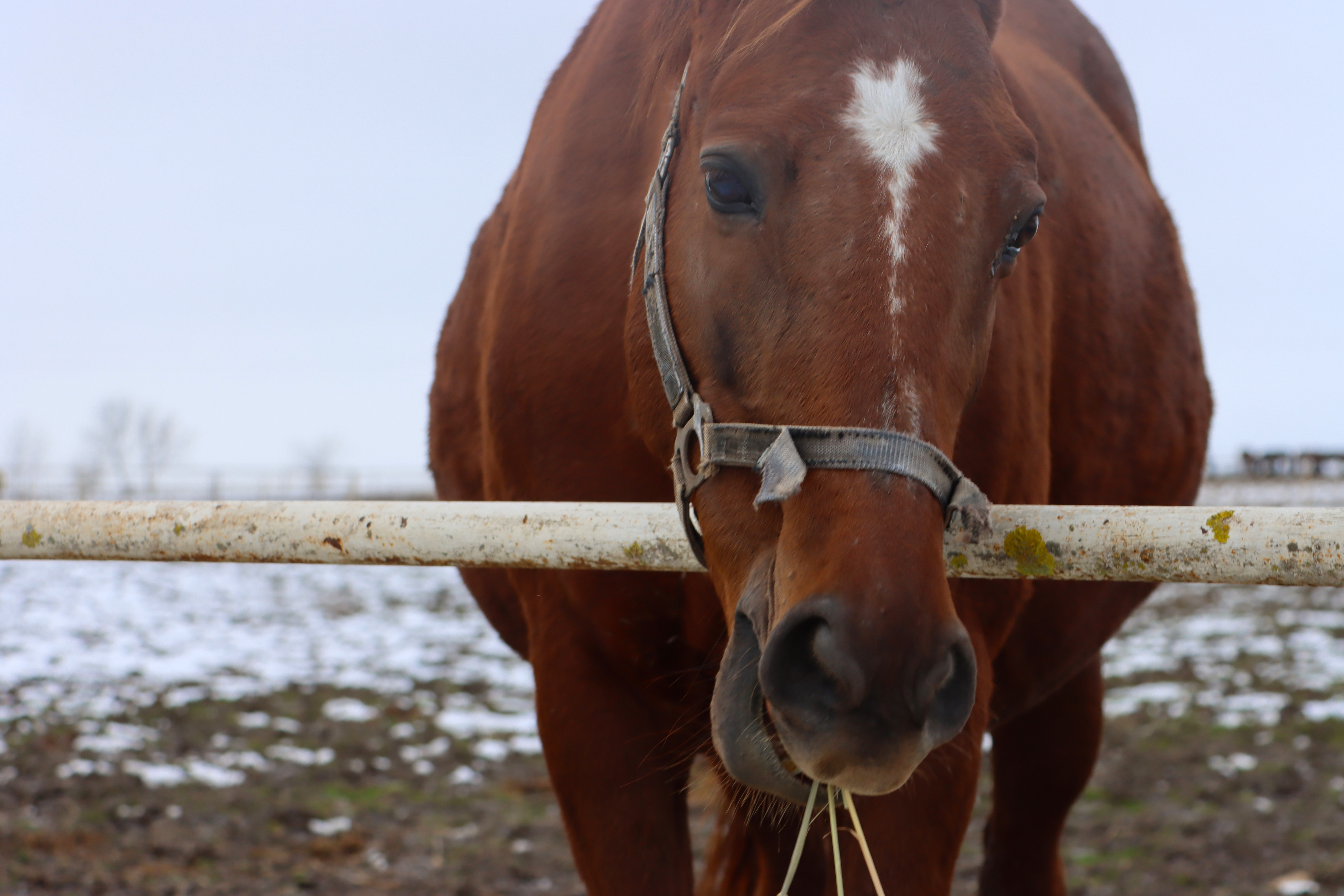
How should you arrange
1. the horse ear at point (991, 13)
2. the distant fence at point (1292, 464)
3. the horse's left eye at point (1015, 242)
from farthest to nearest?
the distant fence at point (1292, 464) → the horse ear at point (991, 13) → the horse's left eye at point (1015, 242)

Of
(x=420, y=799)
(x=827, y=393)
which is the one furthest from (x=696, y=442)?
(x=420, y=799)

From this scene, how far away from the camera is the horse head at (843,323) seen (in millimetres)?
1167

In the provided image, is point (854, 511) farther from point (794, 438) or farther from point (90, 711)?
point (90, 711)

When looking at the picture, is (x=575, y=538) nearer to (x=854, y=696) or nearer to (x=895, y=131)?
(x=854, y=696)

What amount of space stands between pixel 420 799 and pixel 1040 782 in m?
2.58

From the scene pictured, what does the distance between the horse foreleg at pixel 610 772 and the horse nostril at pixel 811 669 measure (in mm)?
791

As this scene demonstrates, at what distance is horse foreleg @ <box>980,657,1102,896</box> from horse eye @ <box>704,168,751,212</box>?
7.16 feet

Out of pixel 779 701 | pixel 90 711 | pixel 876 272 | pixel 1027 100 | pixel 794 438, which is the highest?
pixel 1027 100

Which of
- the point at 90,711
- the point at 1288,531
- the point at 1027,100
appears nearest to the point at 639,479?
the point at 1288,531

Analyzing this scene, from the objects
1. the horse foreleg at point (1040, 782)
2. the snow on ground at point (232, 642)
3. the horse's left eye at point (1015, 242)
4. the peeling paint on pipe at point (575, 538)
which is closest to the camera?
the peeling paint on pipe at point (575, 538)

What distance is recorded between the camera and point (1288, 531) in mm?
1359

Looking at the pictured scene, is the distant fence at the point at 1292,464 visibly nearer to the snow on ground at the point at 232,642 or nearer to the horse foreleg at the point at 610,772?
the snow on ground at the point at 232,642

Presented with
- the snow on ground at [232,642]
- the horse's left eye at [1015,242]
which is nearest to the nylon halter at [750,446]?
the horse's left eye at [1015,242]

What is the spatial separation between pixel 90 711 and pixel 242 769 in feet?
4.26
